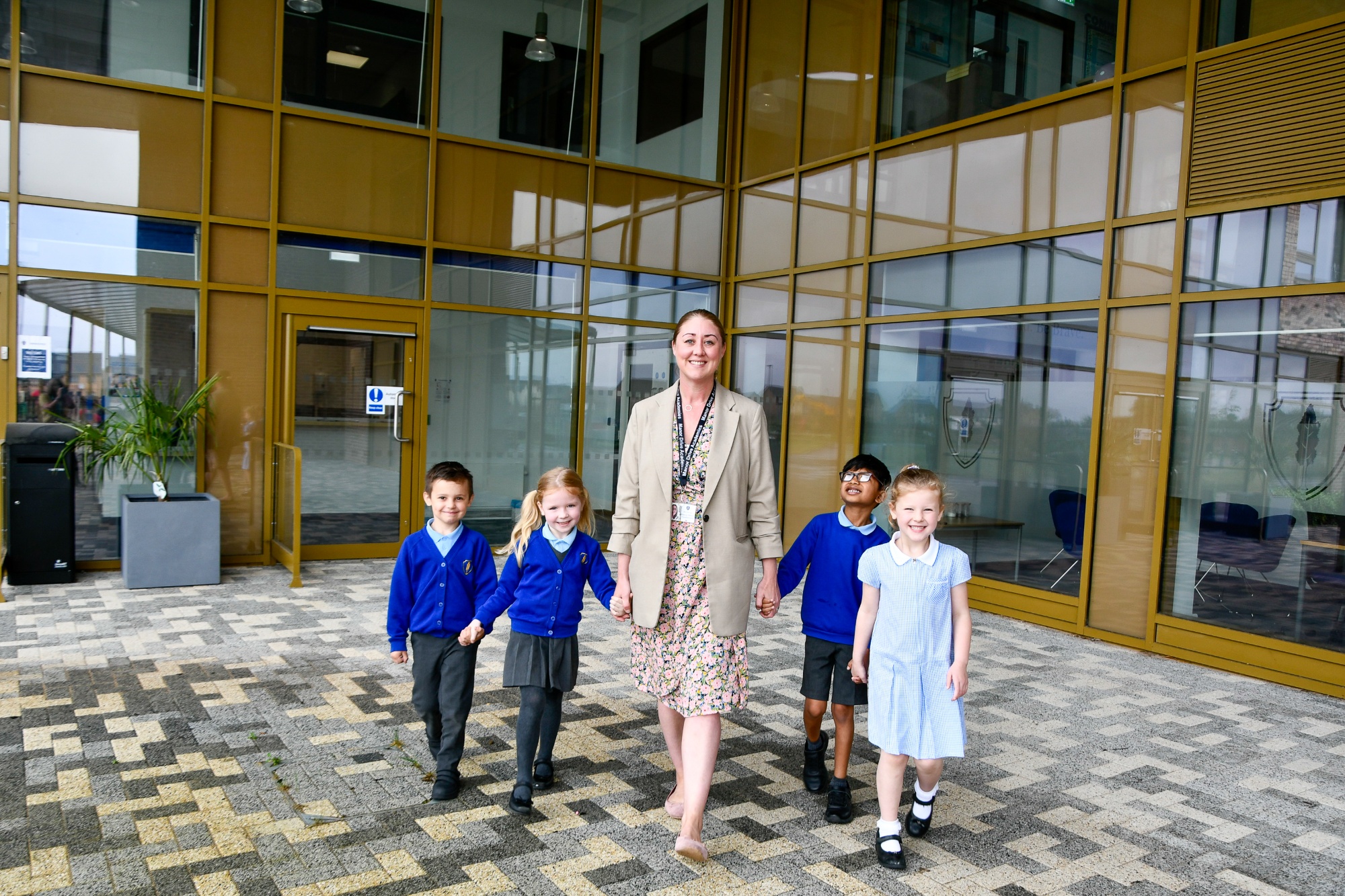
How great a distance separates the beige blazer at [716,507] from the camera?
3.14 meters

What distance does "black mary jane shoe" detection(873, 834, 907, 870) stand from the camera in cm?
308

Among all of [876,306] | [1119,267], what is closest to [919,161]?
[876,306]

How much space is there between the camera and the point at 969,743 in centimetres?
439

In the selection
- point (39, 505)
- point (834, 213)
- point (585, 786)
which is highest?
point (834, 213)

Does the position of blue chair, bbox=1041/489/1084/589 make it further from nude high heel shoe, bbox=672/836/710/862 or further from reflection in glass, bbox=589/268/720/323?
nude high heel shoe, bbox=672/836/710/862

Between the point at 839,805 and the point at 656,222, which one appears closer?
the point at 839,805

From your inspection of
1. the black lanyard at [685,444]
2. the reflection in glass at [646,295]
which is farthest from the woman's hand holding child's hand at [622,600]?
the reflection in glass at [646,295]

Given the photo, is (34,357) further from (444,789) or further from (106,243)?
(444,789)

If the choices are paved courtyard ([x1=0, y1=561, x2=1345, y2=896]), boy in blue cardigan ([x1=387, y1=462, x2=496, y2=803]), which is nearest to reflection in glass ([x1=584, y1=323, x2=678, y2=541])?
paved courtyard ([x1=0, y1=561, x2=1345, y2=896])

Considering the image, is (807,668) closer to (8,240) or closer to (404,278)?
(404,278)

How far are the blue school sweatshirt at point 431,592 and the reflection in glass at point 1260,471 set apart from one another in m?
4.54

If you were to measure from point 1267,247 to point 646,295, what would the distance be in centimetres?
548

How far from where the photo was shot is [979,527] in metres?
7.38

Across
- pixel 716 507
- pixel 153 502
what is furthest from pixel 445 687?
pixel 153 502
